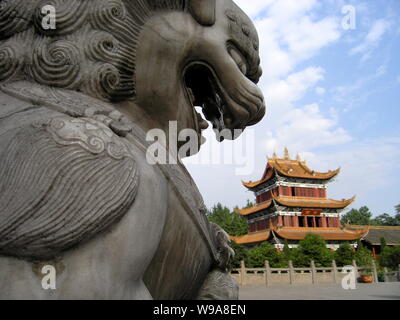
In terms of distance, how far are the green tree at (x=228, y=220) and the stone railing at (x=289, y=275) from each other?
476 inches

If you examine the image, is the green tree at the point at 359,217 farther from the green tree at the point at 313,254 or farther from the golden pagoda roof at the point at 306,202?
the green tree at the point at 313,254

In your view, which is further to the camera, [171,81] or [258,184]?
[258,184]

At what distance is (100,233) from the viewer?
0.97 metres

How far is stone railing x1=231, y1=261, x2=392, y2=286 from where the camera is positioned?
19.2 metres

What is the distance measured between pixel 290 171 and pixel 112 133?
25051 mm

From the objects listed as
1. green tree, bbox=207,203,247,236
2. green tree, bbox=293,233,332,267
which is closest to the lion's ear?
green tree, bbox=293,233,332,267

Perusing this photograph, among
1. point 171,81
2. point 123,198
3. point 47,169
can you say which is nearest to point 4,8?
point 171,81

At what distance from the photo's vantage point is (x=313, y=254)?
806 inches

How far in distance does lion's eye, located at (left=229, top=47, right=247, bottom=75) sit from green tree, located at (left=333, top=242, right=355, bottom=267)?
824 inches

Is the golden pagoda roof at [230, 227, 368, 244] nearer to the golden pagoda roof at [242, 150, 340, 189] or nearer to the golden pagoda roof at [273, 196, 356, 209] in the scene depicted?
the golden pagoda roof at [273, 196, 356, 209]

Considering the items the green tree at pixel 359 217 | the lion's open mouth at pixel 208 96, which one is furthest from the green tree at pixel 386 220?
the lion's open mouth at pixel 208 96

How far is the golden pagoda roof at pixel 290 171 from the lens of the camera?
977 inches

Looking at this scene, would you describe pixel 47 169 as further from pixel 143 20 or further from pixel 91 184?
pixel 143 20

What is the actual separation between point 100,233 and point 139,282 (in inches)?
7.7
